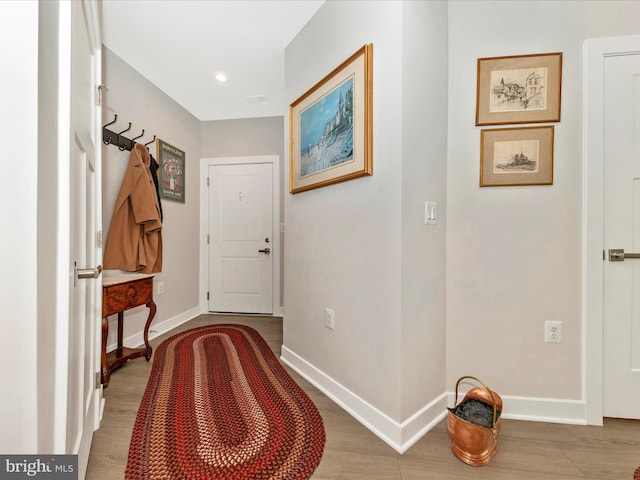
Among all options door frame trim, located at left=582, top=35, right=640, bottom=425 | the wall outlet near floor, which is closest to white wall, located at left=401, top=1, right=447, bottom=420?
the wall outlet near floor

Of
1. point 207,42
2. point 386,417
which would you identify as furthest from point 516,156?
point 207,42

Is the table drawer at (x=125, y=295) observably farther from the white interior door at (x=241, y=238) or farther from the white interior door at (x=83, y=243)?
the white interior door at (x=241, y=238)

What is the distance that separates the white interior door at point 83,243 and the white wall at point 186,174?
108 centimetres

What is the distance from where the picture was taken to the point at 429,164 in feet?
5.06

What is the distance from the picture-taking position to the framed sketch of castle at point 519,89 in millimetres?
1569

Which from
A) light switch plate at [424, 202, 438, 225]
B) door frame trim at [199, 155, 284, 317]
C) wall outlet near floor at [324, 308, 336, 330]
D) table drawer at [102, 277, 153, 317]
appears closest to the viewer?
light switch plate at [424, 202, 438, 225]

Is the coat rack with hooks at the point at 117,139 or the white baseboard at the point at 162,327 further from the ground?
the coat rack with hooks at the point at 117,139

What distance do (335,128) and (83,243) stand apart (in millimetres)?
1375

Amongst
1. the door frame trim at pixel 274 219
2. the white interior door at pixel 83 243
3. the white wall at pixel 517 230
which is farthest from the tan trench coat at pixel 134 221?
the white wall at pixel 517 230

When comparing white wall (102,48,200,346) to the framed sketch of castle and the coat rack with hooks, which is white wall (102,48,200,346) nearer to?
the coat rack with hooks

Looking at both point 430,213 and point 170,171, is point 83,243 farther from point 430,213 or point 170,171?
point 170,171

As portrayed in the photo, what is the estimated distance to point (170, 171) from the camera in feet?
10.5

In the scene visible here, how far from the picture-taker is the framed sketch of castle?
1.57m

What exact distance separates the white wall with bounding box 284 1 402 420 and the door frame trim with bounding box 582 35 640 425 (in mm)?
1023
